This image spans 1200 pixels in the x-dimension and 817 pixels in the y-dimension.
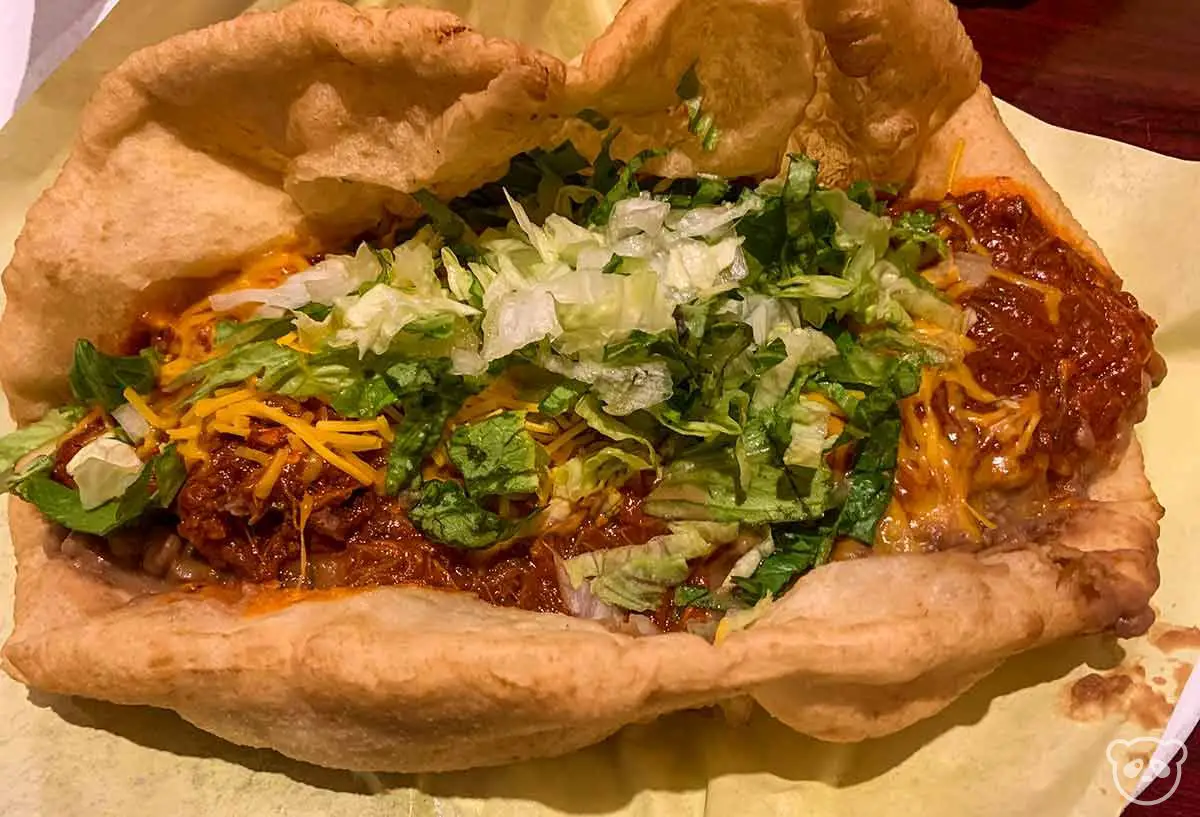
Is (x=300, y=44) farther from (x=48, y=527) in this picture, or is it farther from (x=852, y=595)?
(x=852, y=595)

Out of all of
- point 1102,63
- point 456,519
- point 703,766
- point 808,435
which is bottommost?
point 703,766

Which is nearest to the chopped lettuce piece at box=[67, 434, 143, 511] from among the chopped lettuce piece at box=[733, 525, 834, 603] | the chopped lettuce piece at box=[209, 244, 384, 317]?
the chopped lettuce piece at box=[209, 244, 384, 317]

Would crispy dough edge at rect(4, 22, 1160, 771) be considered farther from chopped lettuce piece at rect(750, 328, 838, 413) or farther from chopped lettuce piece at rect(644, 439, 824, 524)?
chopped lettuce piece at rect(750, 328, 838, 413)

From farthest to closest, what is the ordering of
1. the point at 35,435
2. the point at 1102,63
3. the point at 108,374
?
the point at 1102,63 → the point at 35,435 → the point at 108,374

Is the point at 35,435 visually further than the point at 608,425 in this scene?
Yes

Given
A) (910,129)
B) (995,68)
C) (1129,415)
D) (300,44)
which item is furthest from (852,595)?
(995,68)

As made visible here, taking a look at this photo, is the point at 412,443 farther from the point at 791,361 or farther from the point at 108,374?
the point at 791,361

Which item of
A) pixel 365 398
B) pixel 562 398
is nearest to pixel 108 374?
pixel 365 398
